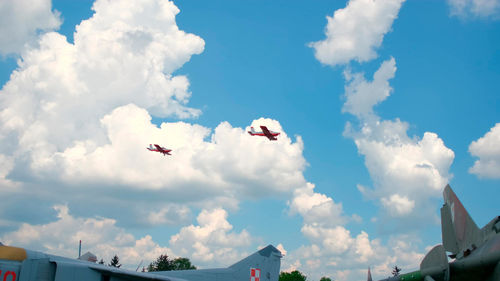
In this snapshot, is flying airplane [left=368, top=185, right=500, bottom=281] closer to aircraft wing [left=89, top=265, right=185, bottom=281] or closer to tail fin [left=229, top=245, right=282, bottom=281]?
aircraft wing [left=89, top=265, right=185, bottom=281]

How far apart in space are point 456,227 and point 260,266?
16482 mm

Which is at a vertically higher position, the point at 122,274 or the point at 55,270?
the point at 55,270

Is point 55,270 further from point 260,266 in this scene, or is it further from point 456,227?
point 456,227

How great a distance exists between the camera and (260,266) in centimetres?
2481

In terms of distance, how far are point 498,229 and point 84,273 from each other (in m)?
15.6

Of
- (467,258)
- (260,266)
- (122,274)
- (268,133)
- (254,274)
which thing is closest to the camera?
(467,258)

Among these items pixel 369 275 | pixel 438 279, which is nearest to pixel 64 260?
pixel 369 275

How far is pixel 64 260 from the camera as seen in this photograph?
16.6 metres

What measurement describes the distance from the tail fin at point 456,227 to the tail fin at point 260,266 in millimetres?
15681

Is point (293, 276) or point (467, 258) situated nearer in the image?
point (467, 258)

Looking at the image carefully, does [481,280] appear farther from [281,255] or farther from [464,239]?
[281,255]

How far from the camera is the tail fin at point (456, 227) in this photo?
945cm

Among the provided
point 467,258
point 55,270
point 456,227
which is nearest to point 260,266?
point 55,270

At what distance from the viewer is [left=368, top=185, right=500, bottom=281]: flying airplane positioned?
736cm
